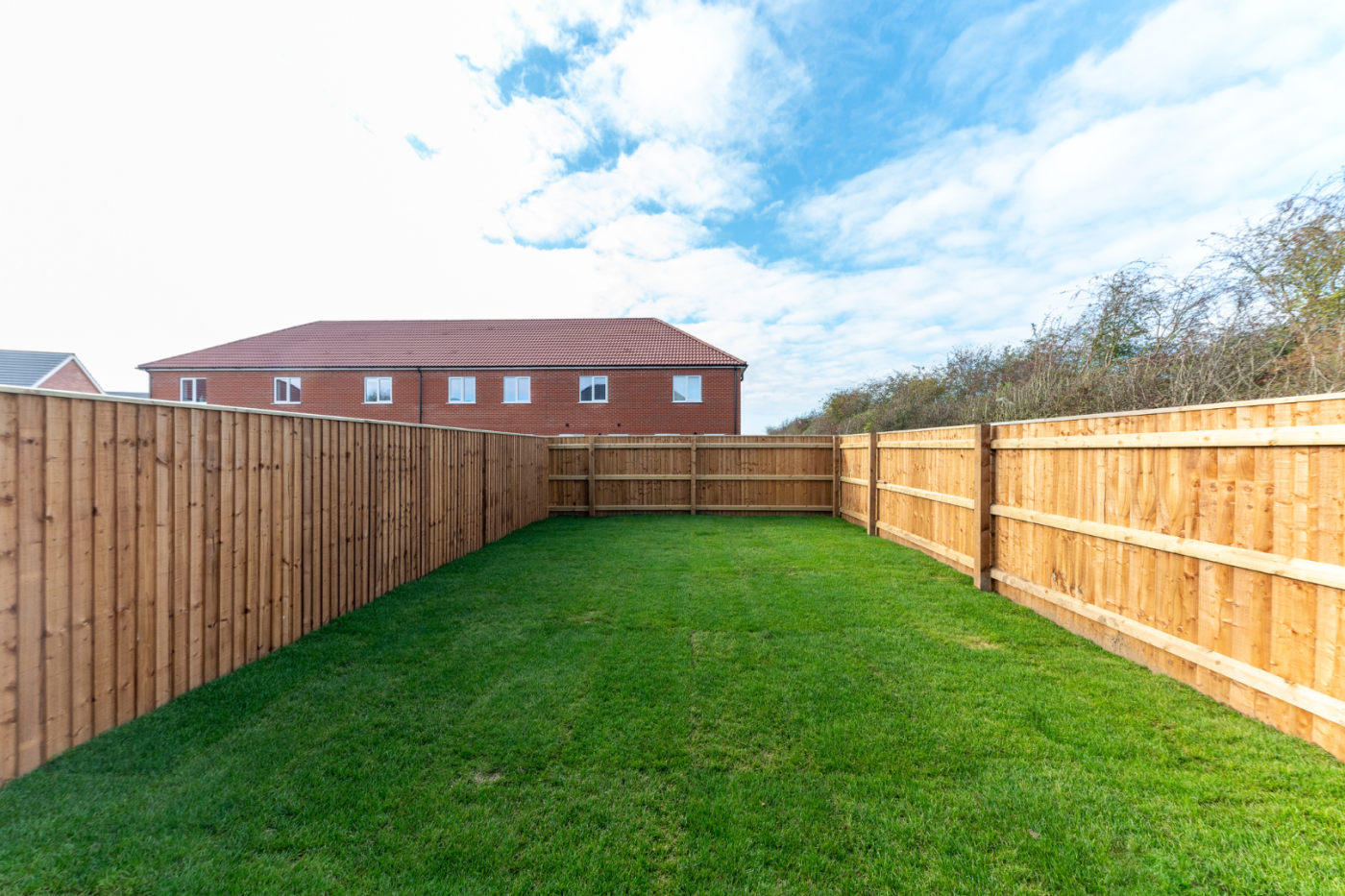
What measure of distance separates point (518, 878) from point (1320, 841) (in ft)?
10.2

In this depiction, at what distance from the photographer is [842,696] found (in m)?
3.29

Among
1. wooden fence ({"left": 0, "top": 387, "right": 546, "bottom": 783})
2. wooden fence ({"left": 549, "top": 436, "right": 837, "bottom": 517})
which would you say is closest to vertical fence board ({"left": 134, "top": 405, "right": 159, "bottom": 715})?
wooden fence ({"left": 0, "top": 387, "right": 546, "bottom": 783})

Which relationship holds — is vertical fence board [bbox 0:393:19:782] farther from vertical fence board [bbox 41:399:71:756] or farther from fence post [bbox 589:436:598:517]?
fence post [bbox 589:436:598:517]

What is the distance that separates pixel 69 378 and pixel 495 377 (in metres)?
31.0

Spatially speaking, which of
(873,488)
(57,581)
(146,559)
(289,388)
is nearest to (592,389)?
(289,388)

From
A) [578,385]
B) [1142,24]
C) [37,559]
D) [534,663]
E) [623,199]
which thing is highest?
[623,199]

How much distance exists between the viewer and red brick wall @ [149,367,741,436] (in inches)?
816

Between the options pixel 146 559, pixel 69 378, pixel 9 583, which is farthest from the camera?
pixel 69 378

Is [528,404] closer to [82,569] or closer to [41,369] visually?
[82,569]

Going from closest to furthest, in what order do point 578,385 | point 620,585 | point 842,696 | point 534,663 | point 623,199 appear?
point 842,696
point 534,663
point 620,585
point 623,199
point 578,385

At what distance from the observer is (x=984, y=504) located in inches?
232

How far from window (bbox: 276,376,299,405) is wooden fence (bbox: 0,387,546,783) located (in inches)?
847

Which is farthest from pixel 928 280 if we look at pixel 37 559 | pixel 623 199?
pixel 37 559

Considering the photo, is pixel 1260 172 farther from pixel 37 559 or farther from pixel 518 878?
pixel 37 559
